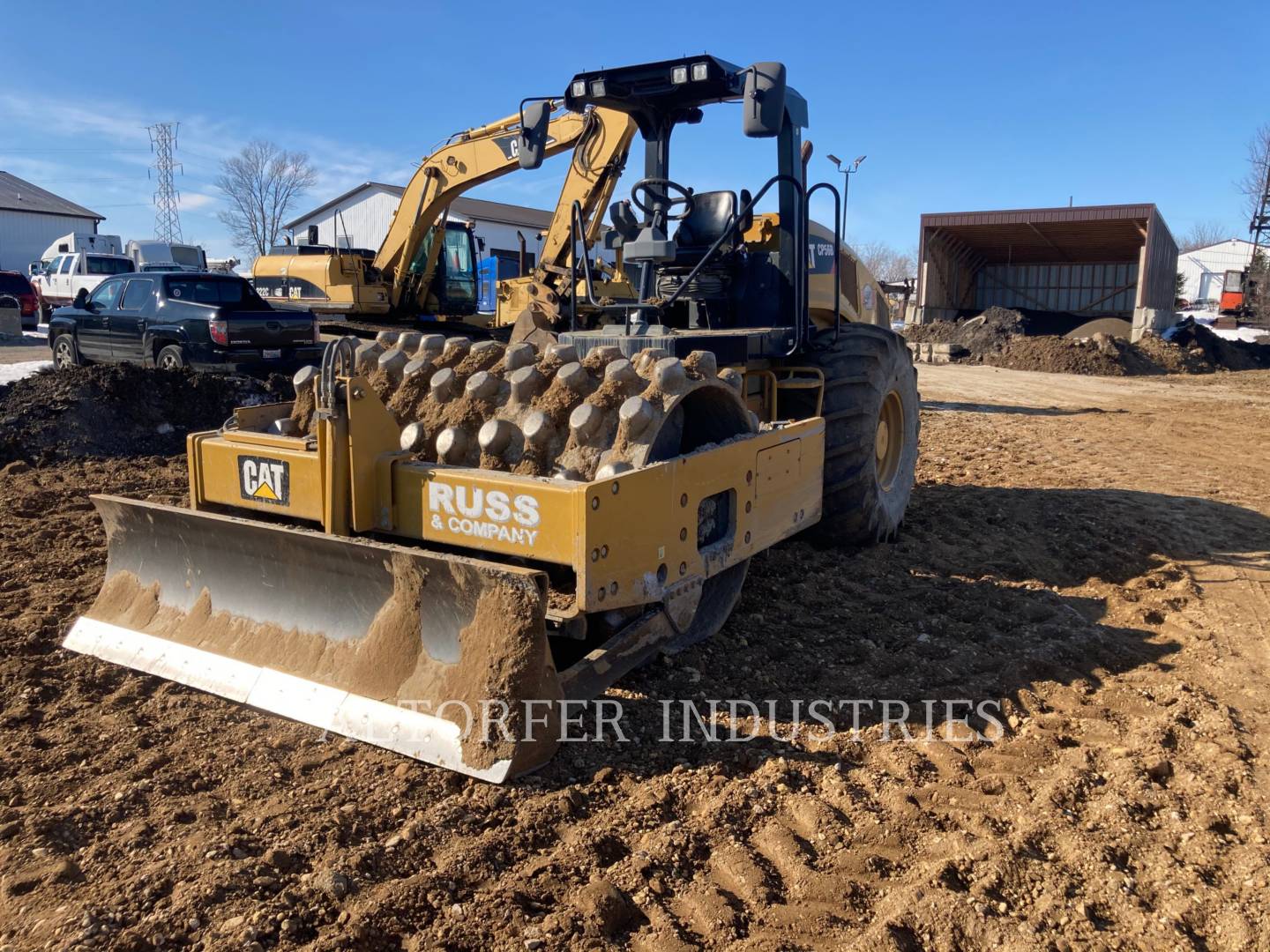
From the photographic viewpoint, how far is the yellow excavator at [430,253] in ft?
34.3

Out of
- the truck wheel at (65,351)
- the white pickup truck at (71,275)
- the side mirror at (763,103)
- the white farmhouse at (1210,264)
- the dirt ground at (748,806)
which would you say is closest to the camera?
the dirt ground at (748,806)

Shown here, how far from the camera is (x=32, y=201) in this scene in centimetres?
5219

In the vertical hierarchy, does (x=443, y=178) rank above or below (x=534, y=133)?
above

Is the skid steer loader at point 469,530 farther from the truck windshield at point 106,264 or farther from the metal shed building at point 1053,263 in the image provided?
the truck windshield at point 106,264

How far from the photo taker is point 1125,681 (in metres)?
4.22

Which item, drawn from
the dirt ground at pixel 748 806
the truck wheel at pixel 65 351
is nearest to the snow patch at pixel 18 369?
the truck wheel at pixel 65 351

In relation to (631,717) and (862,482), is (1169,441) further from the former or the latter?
(631,717)

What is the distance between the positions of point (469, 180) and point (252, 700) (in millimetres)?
9984

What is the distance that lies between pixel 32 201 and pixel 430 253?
1942 inches

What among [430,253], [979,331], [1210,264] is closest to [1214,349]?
[979,331]

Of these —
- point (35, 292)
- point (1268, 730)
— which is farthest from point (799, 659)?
point (35, 292)

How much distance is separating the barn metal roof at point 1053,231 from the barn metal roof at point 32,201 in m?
47.4

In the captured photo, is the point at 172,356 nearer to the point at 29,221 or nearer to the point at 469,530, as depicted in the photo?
the point at 469,530

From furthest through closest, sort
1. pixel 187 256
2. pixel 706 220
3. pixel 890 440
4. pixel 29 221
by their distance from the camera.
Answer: pixel 29 221, pixel 187 256, pixel 890 440, pixel 706 220
